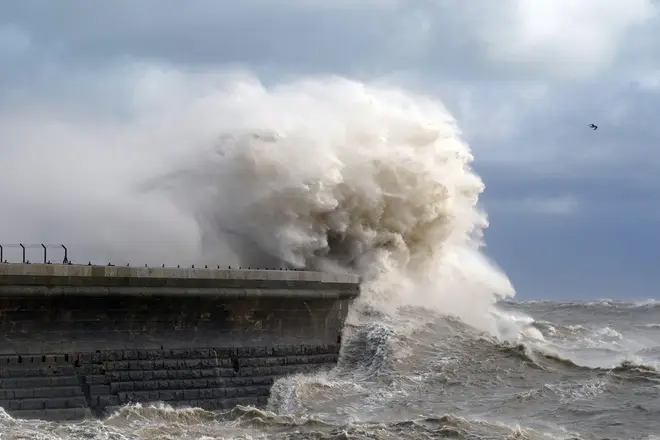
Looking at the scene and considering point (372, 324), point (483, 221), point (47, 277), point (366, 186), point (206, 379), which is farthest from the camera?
point (483, 221)

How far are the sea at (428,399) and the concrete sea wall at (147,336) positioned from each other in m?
0.36

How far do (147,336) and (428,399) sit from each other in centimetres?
377

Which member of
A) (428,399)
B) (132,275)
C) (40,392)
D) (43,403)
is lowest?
(43,403)

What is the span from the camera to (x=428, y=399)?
42.8 ft

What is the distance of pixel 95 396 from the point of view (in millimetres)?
11547

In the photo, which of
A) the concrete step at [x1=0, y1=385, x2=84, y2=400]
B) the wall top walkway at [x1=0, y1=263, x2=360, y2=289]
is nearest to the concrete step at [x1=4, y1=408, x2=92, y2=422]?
the concrete step at [x1=0, y1=385, x2=84, y2=400]

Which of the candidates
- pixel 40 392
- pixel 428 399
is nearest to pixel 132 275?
pixel 40 392

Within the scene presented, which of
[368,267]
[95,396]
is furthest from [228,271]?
[368,267]

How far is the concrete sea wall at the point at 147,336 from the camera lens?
36.9 feet

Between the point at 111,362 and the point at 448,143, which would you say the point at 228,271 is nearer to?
the point at 111,362

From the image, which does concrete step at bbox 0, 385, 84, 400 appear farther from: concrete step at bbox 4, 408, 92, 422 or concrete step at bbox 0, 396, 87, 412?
concrete step at bbox 4, 408, 92, 422

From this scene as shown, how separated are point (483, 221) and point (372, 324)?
637 centimetres

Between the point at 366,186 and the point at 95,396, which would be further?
the point at 366,186

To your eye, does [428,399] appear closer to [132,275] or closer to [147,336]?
[147,336]
